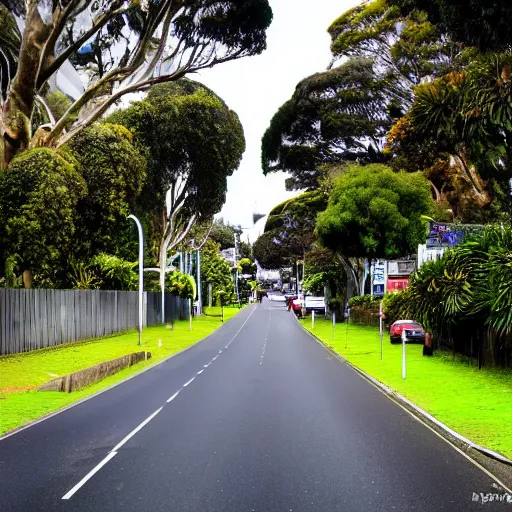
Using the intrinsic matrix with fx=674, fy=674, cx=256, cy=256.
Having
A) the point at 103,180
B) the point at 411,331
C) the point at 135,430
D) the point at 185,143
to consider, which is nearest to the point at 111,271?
the point at 103,180

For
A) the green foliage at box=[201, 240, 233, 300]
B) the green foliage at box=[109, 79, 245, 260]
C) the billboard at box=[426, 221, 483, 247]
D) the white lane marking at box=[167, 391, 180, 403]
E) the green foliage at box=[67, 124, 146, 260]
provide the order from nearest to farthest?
the white lane marking at box=[167, 391, 180, 403] → the billboard at box=[426, 221, 483, 247] → the green foliage at box=[67, 124, 146, 260] → the green foliage at box=[109, 79, 245, 260] → the green foliage at box=[201, 240, 233, 300]

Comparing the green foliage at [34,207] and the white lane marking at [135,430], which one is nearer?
the white lane marking at [135,430]

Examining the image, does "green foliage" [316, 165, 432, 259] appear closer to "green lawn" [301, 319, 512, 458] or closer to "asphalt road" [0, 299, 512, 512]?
"green lawn" [301, 319, 512, 458]

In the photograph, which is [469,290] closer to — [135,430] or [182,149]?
[135,430]

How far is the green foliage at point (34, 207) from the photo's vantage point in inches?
987

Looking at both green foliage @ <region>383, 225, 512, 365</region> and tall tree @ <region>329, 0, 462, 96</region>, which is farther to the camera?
tall tree @ <region>329, 0, 462, 96</region>

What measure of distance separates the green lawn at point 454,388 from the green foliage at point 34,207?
12299 mm

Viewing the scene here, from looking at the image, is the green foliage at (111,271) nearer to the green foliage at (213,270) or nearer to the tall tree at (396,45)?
the tall tree at (396,45)

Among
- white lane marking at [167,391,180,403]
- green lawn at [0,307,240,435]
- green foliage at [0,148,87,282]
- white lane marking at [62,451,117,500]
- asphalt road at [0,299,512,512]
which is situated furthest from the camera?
green foliage at [0,148,87,282]

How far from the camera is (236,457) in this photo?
858 cm

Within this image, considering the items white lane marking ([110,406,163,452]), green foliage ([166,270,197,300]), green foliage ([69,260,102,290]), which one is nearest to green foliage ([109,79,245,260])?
green foliage ([166,270,197,300])

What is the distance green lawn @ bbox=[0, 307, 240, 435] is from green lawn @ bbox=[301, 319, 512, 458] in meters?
7.37

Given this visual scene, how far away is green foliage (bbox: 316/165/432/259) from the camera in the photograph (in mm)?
39844

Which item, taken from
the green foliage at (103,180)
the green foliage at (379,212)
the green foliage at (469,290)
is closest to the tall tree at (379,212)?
the green foliage at (379,212)
